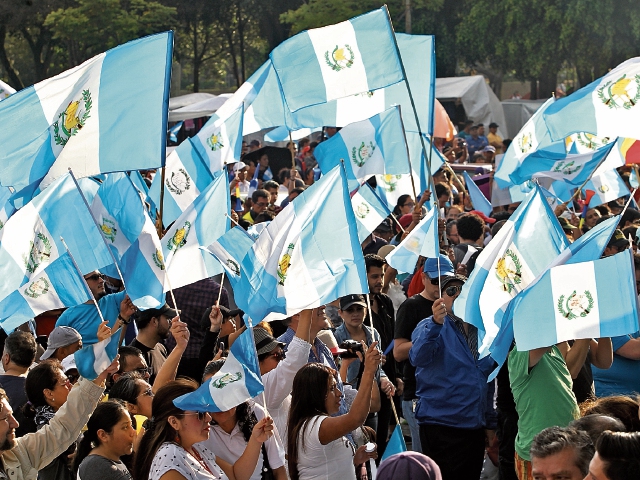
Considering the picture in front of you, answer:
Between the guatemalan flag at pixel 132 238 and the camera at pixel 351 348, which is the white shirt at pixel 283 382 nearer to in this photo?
the camera at pixel 351 348

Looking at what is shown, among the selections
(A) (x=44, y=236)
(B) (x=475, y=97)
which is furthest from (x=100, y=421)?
(B) (x=475, y=97)

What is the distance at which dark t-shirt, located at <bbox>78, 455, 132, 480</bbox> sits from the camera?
477 centimetres

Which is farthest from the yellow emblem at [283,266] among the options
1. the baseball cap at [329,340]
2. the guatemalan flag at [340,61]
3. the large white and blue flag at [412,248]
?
the guatemalan flag at [340,61]

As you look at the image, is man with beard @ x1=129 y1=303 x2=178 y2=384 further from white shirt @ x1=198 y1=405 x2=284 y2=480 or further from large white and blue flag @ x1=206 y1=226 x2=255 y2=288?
white shirt @ x1=198 y1=405 x2=284 y2=480

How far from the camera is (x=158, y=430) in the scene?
4656 mm

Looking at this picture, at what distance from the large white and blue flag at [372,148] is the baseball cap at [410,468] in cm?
650

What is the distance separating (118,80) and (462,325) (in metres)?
2.74

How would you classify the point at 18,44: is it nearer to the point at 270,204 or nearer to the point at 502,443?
the point at 270,204

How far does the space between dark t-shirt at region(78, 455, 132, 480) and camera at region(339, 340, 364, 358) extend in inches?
72.1

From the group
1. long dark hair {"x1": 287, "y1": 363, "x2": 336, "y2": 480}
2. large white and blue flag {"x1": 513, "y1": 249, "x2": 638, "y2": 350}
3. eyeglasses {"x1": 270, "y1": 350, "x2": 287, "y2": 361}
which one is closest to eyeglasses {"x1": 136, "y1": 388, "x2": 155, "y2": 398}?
eyeglasses {"x1": 270, "y1": 350, "x2": 287, "y2": 361}

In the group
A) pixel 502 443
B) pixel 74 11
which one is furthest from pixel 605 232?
pixel 74 11

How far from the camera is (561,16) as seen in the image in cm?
2931

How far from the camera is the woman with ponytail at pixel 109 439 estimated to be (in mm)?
4820

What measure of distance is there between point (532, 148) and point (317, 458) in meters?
6.55
